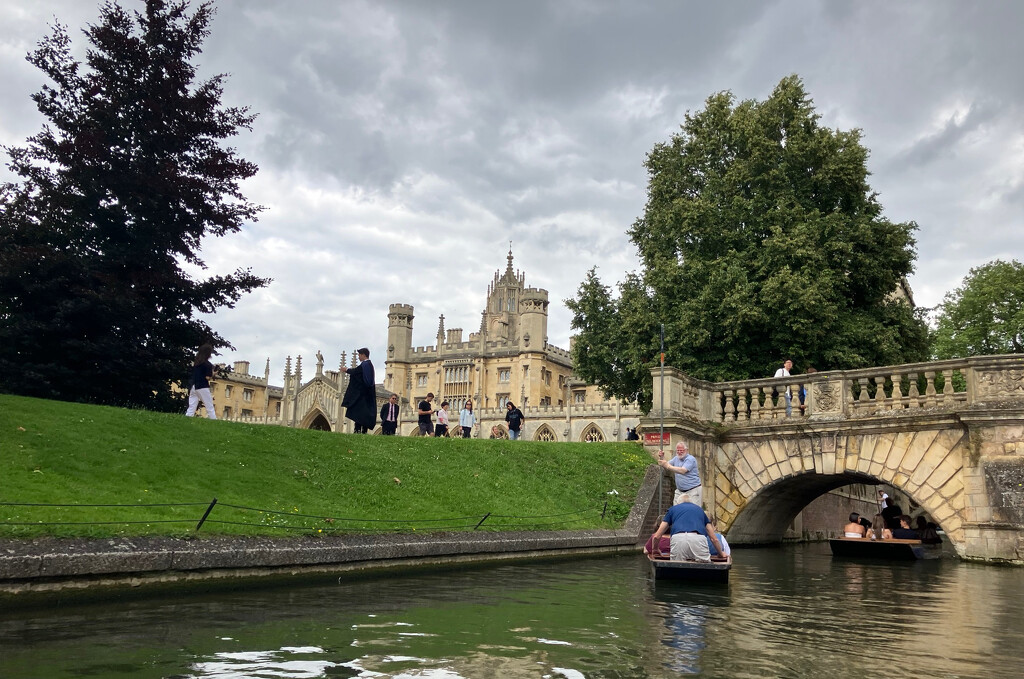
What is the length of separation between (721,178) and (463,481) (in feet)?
59.3

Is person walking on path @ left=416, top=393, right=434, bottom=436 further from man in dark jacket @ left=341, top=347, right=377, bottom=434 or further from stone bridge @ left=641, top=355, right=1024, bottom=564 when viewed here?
stone bridge @ left=641, top=355, right=1024, bottom=564

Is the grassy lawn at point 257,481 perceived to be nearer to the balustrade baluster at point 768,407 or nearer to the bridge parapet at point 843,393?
the bridge parapet at point 843,393

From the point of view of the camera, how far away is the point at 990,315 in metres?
51.6

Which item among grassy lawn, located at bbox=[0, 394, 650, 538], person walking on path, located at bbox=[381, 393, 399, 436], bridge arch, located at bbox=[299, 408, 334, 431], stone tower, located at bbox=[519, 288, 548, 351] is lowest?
grassy lawn, located at bbox=[0, 394, 650, 538]

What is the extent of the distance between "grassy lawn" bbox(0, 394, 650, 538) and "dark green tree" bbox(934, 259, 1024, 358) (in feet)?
131

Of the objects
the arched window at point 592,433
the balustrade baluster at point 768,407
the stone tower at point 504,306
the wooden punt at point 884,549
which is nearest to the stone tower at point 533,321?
the stone tower at point 504,306

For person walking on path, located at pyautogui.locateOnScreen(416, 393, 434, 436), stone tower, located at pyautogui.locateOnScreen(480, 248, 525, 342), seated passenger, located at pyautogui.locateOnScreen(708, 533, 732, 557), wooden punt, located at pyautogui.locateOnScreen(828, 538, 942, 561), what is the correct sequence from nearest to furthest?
seated passenger, located at pyautogui.locateOnScreen(708, 533, 732, 557) < wooden punt, located at pyautogui.locateOnScreen(828, 538, 942, 561) < person walking on path, located at pyautogui.locateOnScreen(416, 393, 434, 436) < stone tower, located at pyautogui.locateOnScreen(480, 248, 525, 342)

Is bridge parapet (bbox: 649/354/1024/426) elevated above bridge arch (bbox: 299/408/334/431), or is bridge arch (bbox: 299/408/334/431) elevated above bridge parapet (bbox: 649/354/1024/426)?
bridge arch (bbox: 299/408/334/431)

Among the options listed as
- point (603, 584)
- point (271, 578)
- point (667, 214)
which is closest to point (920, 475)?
point (603, 584)

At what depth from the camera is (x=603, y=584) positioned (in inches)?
504

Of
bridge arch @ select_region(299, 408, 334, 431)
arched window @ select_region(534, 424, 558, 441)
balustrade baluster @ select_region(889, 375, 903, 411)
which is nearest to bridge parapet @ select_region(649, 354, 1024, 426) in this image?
balustrade baluster @ select_region(889, 375, 903, 411)

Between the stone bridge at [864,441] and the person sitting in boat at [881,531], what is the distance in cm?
171

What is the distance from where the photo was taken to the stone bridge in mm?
18406

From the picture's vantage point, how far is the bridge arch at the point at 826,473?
763 inches
